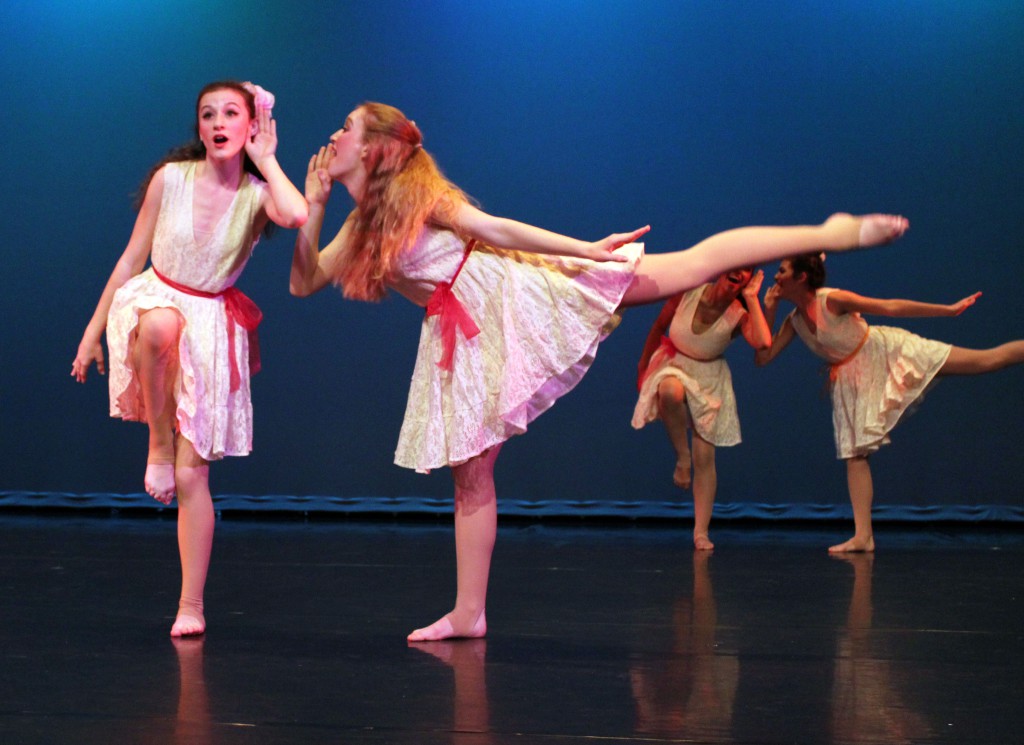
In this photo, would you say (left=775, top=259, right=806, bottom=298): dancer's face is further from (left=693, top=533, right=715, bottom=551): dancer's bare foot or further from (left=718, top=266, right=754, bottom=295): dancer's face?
(left=693, top=533, right=715, bottom=551): dancer's bare foot

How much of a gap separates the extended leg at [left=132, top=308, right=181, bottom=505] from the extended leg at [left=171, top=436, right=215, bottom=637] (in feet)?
0.10

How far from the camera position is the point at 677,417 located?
4691 millimetres

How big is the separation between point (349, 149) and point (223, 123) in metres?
0.33

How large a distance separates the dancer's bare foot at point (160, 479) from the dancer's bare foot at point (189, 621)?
27cm

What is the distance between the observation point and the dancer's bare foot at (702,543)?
4535mm

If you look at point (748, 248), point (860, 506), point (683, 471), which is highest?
point (748, 248)

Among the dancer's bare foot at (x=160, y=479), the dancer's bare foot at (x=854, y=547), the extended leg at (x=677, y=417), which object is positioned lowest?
the dancer's bare foot at (x=854, y=547)

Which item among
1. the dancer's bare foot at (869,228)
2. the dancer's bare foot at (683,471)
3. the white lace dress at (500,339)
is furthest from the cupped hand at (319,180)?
the dancer's bare foot at (683,471)

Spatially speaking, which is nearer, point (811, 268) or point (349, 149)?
point (349, 149)

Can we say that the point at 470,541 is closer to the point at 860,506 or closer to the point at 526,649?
the point at 526,649

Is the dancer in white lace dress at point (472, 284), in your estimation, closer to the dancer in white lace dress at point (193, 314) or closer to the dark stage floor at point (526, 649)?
the dancer in white lace dress at point (193, 314)

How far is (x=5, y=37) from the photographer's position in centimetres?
577

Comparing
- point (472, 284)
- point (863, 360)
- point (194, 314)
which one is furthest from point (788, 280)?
point (194, 314)

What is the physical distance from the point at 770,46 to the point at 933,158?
3.04ft
